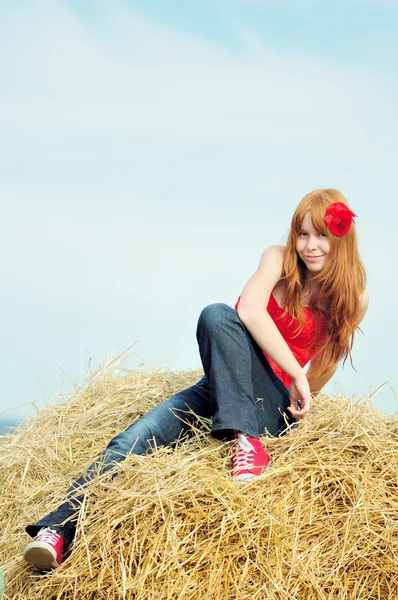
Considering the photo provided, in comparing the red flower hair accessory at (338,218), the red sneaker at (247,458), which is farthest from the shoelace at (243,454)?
the red flower hair accessory at (338,218)

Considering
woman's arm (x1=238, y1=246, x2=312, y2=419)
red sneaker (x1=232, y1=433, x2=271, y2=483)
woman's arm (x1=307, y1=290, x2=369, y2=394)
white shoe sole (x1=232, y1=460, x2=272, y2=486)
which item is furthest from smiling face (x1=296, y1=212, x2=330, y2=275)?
→ white shoe sole (x1=232, y1=460, x2=272, y2=486)

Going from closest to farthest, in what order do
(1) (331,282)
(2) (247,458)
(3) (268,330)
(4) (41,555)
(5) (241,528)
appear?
(5) (241,528) < (4) (41,555) < (2) (247,458) < (3) (268,330) < (1) (331,282)

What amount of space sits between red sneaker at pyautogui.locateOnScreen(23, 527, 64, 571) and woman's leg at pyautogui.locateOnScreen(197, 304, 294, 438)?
2.07 feet

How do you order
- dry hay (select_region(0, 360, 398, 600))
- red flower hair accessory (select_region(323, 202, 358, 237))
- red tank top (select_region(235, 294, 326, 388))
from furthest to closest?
red tank top (select_region(235, 294, 326, 388)) < red flower hair accessory (select_region(323, 202, 358, 237)) < dry hay (select_region(0, 360, 398, 600))

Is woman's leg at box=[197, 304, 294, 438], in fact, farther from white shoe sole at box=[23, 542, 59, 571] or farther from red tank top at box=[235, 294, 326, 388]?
white shoe sole at box=[23, 542, 59, 571]

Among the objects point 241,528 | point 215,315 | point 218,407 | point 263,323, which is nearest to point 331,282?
point 263,323

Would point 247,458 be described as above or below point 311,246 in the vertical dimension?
below

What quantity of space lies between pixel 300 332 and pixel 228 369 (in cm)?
52

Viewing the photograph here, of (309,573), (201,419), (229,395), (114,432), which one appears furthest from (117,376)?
(309,573)

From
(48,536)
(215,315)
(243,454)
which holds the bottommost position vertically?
(243,454)

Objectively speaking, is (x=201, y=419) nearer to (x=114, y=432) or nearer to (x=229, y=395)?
(x=229, y=395)

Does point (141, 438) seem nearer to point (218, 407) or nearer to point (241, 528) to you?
point (218, 407)

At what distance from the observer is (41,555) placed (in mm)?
2254

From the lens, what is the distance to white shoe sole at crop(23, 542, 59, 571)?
2.24 m
